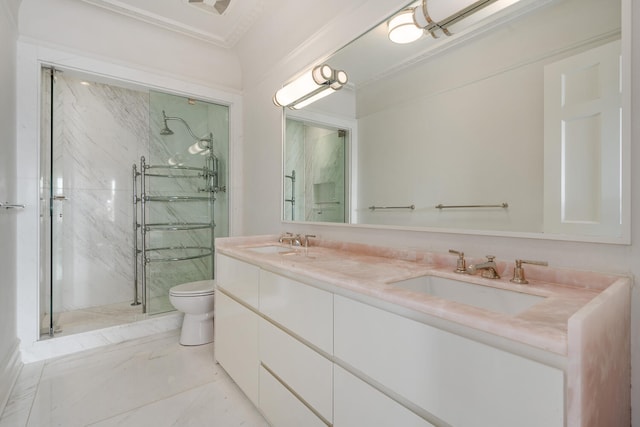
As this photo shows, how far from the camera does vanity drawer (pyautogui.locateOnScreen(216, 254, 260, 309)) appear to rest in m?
1.50

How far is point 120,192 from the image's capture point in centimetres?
307

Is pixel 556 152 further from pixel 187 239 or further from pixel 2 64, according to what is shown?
pixel 187 239

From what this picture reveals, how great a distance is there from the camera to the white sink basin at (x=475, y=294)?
927mm

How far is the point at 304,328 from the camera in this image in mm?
1155

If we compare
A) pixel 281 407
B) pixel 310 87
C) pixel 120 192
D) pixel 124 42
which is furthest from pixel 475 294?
pixel 120 192

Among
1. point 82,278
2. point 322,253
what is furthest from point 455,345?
point 82,278

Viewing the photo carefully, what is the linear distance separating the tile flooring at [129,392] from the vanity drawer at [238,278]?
563 mm

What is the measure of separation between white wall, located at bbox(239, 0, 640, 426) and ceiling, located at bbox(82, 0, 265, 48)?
0.12m

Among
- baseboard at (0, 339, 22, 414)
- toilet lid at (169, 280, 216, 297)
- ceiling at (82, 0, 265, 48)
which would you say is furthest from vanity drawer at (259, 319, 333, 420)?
ceiling at (82, 0, 265, 48)

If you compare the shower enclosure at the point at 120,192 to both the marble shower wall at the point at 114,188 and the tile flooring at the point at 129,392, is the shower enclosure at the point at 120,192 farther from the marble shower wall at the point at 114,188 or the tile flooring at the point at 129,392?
the tile flooring at the point at 129,392

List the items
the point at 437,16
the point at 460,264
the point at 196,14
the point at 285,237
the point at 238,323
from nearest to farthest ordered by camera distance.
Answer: the point at 460,264 < the point at 437,16 < the point at 238,323 < the point at 285,237 < the point at 196,14

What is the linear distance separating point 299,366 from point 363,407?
13.6 inches

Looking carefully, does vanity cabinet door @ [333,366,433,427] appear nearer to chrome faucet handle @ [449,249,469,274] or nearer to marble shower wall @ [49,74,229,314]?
chrome faucet handle @ [449,249,469,274]

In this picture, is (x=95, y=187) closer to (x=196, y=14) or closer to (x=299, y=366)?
(x=196, y=14)
